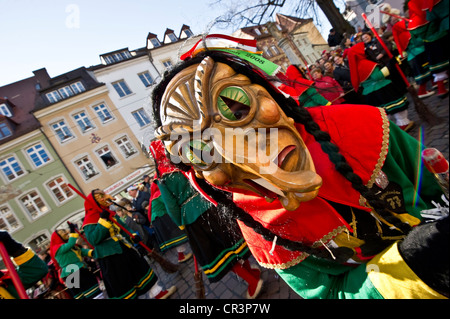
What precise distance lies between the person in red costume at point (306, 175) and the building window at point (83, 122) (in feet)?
66.6

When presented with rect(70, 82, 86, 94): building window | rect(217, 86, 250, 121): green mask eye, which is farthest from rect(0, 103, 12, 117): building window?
rect(217, 86, 250, 121): green mask eye

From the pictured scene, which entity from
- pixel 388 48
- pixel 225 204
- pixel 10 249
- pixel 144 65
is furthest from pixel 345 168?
pixel 144 65

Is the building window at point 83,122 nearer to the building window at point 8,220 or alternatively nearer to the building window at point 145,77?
the building window at point 145,77

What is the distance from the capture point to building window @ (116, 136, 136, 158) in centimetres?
1916

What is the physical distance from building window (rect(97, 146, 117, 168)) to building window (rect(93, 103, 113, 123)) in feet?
7.94

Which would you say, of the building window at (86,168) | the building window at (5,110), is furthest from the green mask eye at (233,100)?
the building window at (5,110)

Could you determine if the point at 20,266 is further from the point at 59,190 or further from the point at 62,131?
the point at 62,131

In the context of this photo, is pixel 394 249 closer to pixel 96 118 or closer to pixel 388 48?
pixel 388 48

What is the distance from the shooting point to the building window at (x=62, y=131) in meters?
17.9

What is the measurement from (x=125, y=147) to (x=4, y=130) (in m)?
8.49

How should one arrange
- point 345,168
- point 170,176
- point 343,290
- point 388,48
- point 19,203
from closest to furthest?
point 345,168
point 343,290
point 170,176
point 388,48
point 19,203

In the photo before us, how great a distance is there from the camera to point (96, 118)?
1884cm

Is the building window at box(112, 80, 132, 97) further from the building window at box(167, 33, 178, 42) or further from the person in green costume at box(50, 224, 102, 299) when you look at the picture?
the person in green costume at box(50, 224, 102, 299)
